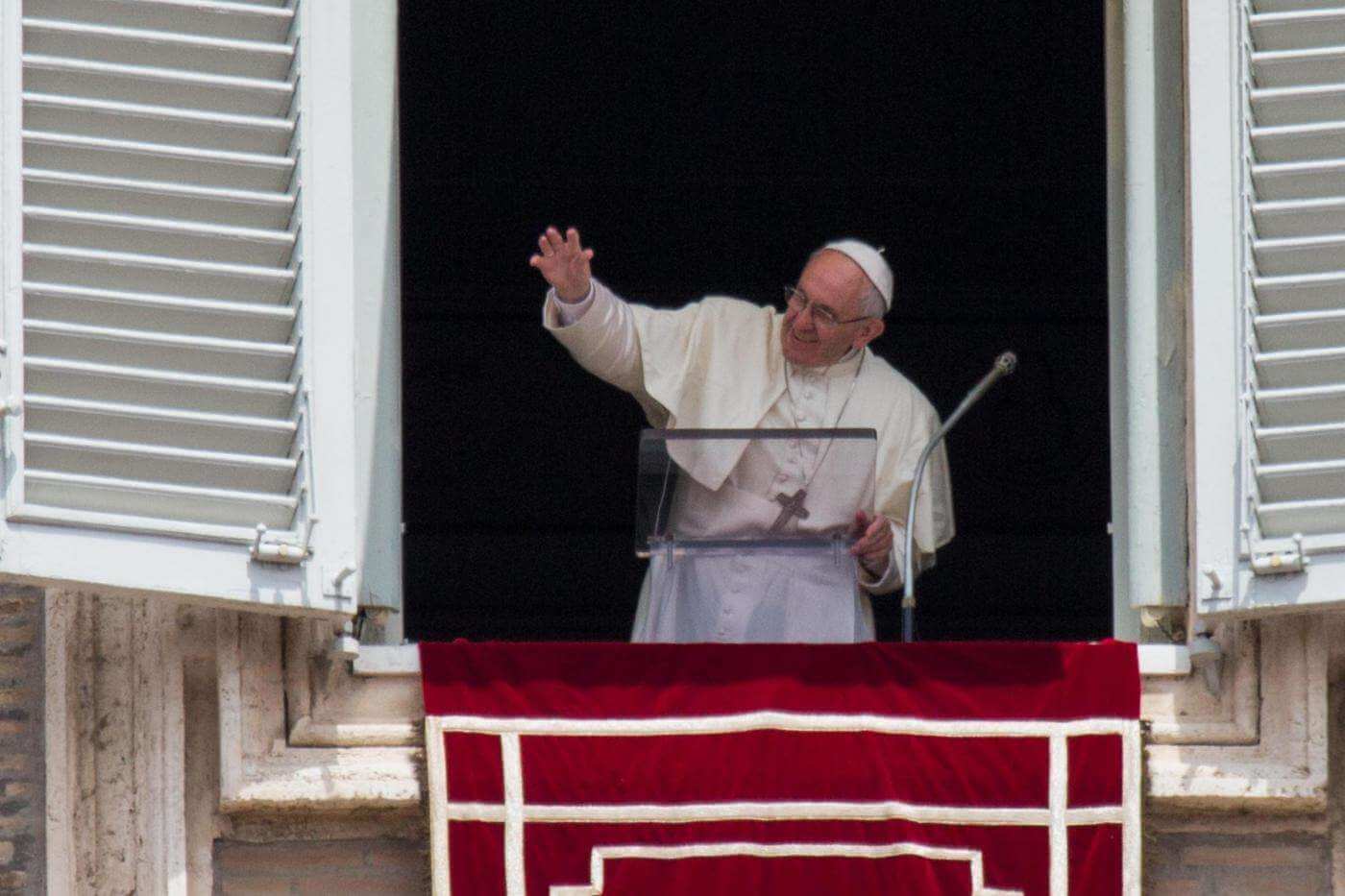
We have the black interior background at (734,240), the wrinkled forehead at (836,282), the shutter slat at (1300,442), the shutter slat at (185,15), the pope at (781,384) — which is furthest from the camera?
the black interior background at (734,240)

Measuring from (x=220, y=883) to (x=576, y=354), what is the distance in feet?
4.14

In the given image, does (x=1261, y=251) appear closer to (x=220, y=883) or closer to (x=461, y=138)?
(x=220, y=883)

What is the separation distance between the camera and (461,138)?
8648mm

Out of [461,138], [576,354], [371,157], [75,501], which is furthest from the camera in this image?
[461,138]

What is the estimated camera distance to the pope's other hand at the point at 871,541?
6555 mm

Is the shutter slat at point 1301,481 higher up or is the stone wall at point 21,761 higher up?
the shutter slat at point 1301,481

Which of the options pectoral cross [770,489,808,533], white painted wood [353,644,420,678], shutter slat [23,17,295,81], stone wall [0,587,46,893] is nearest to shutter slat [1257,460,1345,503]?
pectoral cross [770,489,808,533]

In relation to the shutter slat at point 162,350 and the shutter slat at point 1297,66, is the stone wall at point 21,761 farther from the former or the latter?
the shutter slat at point 1297,66

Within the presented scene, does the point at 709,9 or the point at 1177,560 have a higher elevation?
the point at 709,9

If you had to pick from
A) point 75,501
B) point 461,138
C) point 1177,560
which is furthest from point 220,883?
point 461,138

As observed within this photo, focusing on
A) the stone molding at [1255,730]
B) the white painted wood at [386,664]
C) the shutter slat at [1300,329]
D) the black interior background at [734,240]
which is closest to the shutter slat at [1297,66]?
the shutter slat at [1300,329]

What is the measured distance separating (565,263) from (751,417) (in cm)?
58

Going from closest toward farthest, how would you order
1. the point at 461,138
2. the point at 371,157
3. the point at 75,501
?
the point at 75,501 → the point at 371,157 → the point at 461,138

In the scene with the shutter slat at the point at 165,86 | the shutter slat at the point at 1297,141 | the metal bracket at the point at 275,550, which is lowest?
the metal bracket at the point at 275,550
